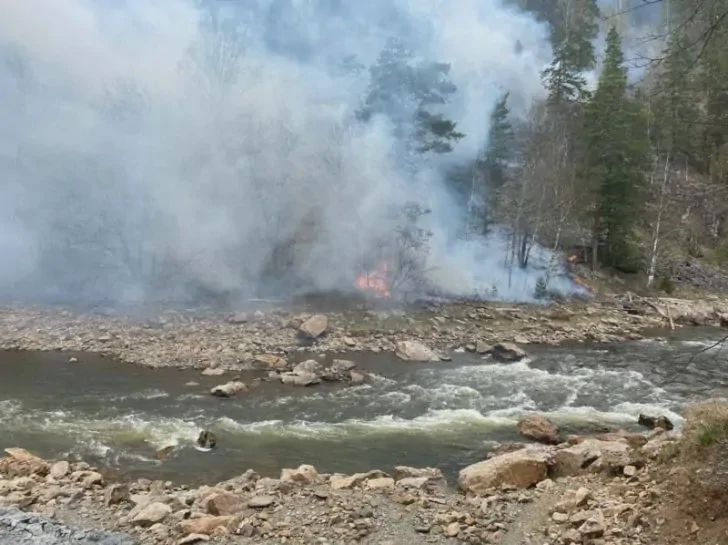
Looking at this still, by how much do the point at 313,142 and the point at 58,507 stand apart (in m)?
20.2

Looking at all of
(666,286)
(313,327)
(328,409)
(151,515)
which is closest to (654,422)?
(328,409)

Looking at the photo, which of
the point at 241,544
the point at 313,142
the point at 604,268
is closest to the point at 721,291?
the point at 604,268

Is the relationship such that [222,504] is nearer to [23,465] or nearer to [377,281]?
[23,465]

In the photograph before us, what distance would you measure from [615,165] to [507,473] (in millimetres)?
23608

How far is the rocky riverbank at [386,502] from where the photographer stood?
20.2 feet

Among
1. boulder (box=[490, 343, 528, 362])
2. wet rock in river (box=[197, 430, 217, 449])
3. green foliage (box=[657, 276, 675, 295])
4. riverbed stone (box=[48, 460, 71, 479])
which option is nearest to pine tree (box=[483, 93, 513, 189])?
green foliage (box=[657, 276, 675, 295])

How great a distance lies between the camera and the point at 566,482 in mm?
7484

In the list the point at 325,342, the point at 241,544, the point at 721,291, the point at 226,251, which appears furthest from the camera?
the point at 721,291

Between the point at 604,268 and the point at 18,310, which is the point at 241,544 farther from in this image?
the point at 604,268

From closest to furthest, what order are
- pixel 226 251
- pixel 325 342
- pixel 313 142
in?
pixel 325 342 → pixel 226 251 → pixel 313 142

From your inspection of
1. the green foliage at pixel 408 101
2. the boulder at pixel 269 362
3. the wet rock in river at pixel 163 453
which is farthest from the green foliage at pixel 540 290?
the wet rock in river at pixel 163 453

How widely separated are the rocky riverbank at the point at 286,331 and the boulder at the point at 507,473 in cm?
853

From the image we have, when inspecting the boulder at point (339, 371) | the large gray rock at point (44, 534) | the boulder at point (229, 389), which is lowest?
the boulder at point (229, 389)

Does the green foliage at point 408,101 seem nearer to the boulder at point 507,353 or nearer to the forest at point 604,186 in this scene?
the forest at point 604,186
